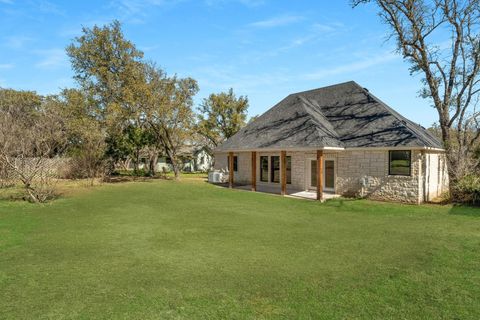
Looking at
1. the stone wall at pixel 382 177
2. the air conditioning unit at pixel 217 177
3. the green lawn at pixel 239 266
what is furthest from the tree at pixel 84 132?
the stone wall at pixel 382 177

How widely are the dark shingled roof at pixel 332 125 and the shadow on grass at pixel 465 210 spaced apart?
9.48 feet

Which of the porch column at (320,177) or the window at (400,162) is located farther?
the porch column at (320,177)

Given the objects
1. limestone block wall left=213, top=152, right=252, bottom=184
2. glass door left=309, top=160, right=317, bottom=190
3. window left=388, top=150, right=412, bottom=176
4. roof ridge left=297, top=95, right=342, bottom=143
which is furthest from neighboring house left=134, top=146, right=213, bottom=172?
window left=388, top=150, right=412, bottom=176

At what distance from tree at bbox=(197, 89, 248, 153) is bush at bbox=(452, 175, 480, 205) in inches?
1021

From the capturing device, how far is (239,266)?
577 centimetres

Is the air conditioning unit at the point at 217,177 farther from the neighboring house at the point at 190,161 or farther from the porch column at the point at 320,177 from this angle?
the neighboring house at the point at 190,161

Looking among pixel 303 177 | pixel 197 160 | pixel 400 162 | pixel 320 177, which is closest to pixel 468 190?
pixel 400 162

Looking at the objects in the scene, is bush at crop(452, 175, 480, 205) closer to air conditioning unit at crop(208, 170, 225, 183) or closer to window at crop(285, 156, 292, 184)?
window at crop(285, 156, 292, 184)

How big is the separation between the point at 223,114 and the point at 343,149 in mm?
23338

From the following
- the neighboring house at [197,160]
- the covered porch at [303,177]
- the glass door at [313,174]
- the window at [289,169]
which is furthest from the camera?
the neighboring house at [197,160]

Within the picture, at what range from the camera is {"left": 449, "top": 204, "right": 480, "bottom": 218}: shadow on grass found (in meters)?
10.9

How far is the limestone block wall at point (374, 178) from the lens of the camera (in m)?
13.6

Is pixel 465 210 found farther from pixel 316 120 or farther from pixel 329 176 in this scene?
pixel 316 120

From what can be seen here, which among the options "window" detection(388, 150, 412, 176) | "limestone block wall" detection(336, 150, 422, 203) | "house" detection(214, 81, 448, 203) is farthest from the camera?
"house" detection(214, 81, 448, 203)
